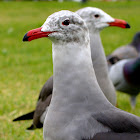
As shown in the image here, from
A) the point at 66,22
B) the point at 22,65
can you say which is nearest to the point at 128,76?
the point at 66,22

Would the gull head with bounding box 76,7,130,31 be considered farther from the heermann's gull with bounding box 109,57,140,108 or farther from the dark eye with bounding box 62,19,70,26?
the heermann's gull with bounding box 109,57,140,108

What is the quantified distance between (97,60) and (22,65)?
513cm

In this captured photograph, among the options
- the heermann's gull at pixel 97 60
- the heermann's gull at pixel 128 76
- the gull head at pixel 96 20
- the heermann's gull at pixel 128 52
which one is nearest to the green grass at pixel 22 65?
the heermann's gull at pixel 128 76

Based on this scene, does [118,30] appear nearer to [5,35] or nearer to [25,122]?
[5,35]

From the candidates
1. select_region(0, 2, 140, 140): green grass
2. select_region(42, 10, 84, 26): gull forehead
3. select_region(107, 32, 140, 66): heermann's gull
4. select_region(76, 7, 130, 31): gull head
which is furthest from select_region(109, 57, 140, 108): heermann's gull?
select_region(42, 10, 84, 26): gull forehead

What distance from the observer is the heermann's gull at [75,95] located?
95.8 inches

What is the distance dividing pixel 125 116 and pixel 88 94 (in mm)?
309

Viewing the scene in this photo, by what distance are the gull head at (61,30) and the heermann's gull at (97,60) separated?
1.10 meters

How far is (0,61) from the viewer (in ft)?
29.2

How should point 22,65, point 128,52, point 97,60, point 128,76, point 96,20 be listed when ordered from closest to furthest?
point 97,60 → point 96,20 → point 128,76 → point 128,52 → point 22,65

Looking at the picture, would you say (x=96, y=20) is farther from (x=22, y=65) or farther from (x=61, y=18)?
(x=22, y=65)

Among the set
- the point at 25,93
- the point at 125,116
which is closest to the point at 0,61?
the point at 25,93

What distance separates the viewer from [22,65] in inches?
341

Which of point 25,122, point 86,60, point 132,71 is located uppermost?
point 86,60
